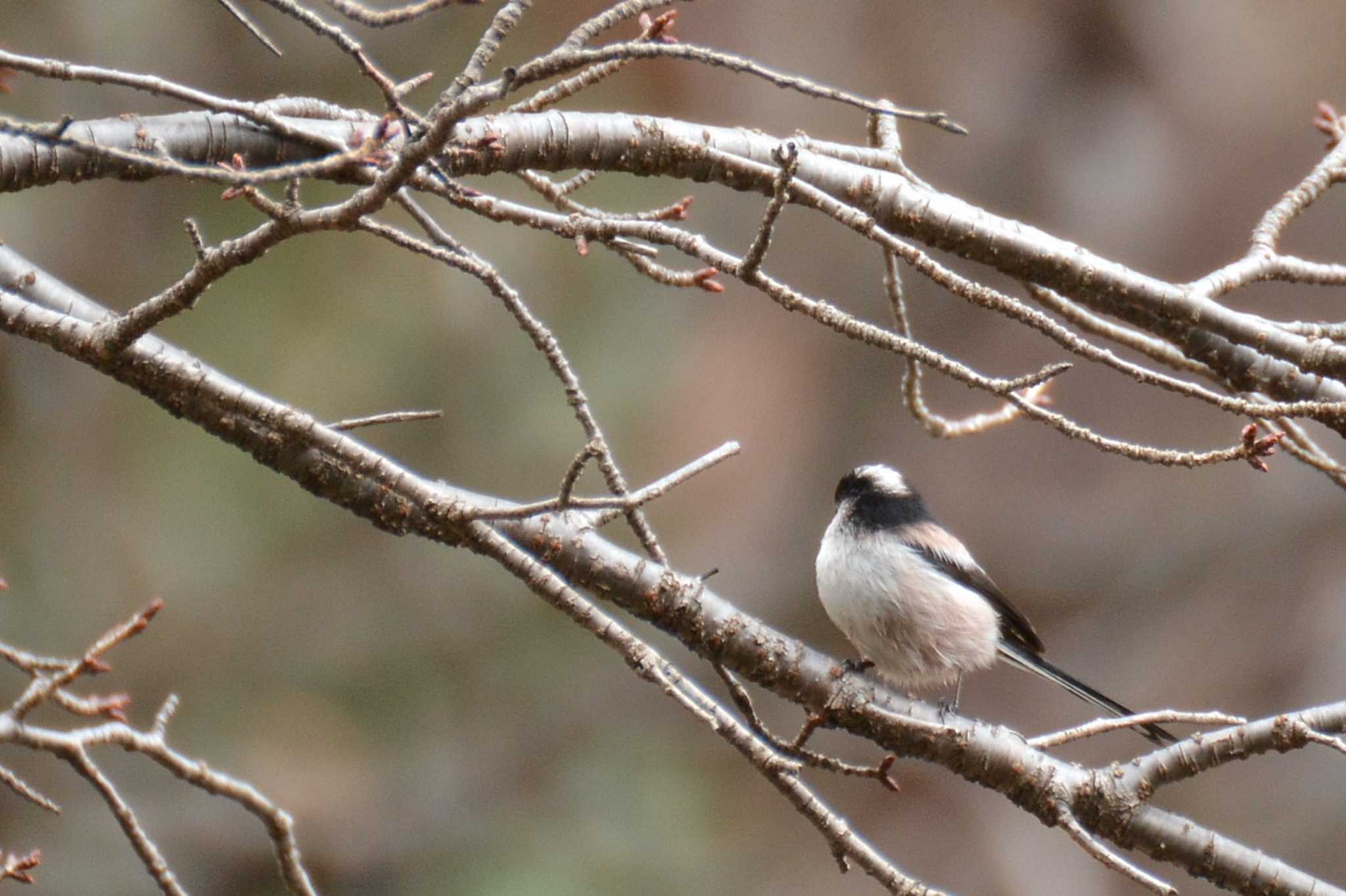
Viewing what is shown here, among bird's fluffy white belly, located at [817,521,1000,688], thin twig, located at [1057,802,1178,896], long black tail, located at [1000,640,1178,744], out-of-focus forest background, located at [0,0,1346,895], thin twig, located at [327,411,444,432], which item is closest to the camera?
thin twig, located at [1057,802,1178,896]

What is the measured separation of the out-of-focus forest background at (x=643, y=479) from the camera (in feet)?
25.8

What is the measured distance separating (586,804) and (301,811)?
1919 millimetres

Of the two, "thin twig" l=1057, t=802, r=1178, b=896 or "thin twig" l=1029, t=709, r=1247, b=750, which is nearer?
"thin twig" l=1057, t=802, r=1178, b=896

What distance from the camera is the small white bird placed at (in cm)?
402

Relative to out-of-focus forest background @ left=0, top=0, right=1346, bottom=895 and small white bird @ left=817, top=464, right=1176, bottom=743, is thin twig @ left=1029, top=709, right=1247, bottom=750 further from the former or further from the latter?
out-of-focus forest background @ left=0, top=0, right=1346, bottom=895

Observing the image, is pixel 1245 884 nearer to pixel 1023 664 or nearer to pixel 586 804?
pixel 1023 664

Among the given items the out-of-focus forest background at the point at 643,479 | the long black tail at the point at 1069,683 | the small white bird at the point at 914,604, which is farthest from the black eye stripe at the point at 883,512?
the out-of-focus forest background at the point at 643,479

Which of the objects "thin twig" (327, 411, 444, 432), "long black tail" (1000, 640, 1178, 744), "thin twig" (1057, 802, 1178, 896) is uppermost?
"long black tail" (1000, 640, 1178, 744)


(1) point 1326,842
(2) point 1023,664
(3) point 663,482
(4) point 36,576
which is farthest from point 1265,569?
(4) point 36,576

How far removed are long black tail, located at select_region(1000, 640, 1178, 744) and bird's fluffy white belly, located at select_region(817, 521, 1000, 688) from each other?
0.32ft

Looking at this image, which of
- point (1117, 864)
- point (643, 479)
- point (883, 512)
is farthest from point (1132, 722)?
point (643, 479)

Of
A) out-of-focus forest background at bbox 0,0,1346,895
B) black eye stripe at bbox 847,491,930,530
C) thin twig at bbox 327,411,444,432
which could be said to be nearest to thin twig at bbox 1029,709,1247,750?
thin twig at bbox 327,411,444,432

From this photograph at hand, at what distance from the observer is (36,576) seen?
780 cm

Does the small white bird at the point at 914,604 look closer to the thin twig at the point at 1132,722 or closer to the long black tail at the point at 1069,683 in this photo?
the long black tail at the point at 1069,683
